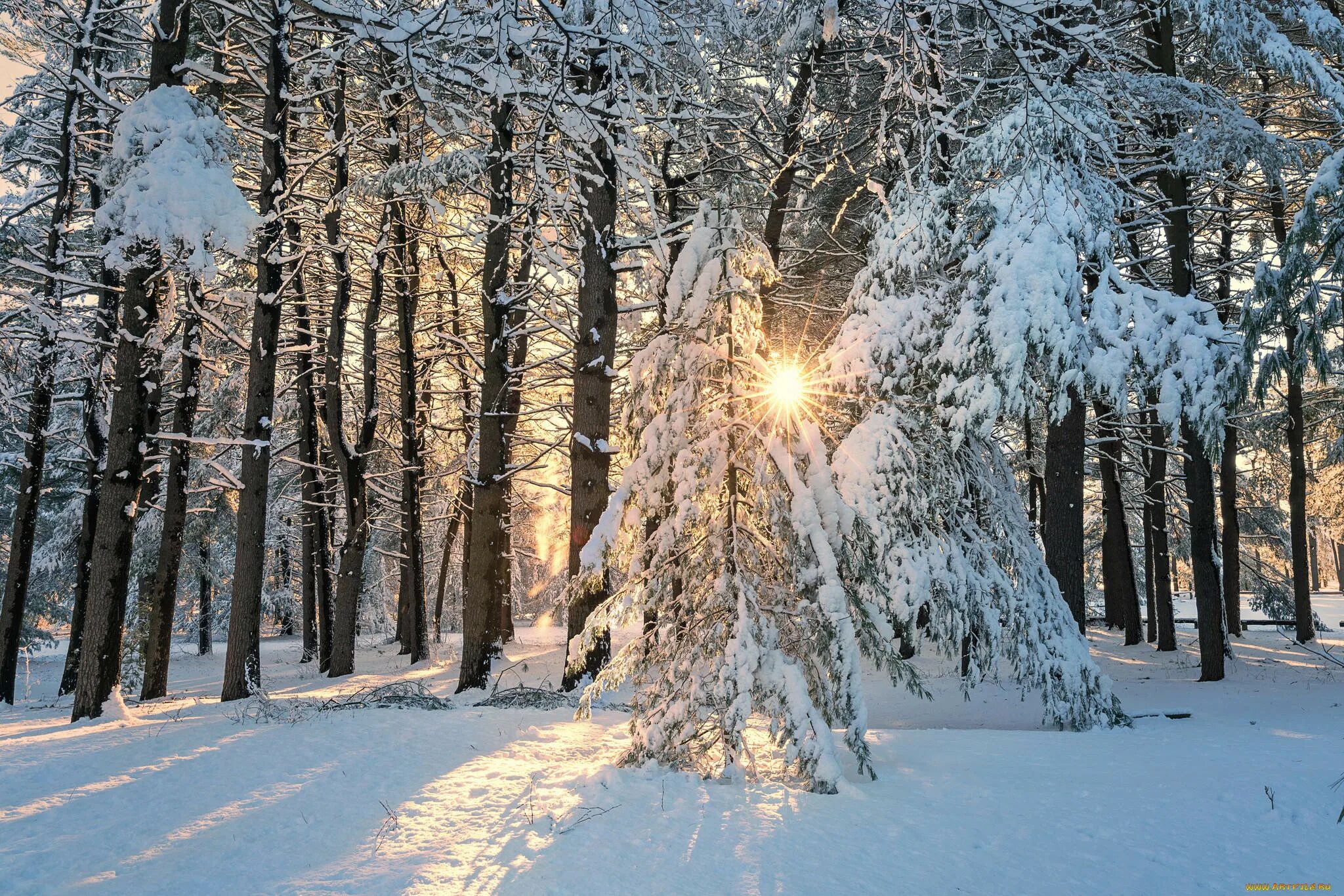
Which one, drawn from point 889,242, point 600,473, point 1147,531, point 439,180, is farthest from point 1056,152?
point 1147,531

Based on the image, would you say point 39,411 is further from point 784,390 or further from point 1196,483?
point 1196,483

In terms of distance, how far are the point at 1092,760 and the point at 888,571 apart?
3.03 m

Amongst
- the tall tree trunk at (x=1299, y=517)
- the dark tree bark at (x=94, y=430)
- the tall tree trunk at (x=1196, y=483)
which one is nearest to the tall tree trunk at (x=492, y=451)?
the dark tree bark at (x=94, y=430)

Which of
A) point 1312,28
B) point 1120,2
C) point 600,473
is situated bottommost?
point 600,473

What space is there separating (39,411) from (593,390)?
37.5 ft

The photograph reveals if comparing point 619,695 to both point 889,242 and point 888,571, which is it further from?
point 889,242

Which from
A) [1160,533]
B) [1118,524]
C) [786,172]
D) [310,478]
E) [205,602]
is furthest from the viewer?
[205,602]

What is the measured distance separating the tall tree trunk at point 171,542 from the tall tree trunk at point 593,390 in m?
6.01

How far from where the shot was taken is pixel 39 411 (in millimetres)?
14344

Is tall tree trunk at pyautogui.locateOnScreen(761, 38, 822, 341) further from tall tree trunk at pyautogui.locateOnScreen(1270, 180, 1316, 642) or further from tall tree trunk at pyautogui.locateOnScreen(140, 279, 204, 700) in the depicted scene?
tall tree trunk at pyautogui.locateOnScreen(1270, 180, 1316, 642)

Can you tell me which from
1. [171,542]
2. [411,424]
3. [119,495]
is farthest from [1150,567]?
[119,495]

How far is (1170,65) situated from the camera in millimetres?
13258

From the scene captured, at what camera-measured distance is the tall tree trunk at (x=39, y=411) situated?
1378 cm

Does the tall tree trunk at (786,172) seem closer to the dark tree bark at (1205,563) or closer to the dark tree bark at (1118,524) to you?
the dark tree bark at (1205,563)
